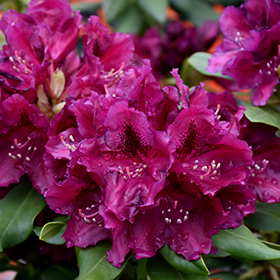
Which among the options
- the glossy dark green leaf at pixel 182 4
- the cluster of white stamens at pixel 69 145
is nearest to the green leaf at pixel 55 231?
the cluster of white stamens at pixel 69 145

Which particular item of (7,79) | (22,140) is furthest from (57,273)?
(7,79)

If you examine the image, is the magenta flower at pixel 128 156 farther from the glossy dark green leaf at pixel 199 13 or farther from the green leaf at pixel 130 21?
the glossy dark green leaf at pixel 199 13

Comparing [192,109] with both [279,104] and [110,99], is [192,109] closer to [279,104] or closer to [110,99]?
[110,99]

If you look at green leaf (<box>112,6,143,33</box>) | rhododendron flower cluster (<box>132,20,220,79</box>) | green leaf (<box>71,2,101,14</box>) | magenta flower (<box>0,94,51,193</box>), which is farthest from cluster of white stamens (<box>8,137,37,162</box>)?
green leaf (<box>71,2,101,14</box>)

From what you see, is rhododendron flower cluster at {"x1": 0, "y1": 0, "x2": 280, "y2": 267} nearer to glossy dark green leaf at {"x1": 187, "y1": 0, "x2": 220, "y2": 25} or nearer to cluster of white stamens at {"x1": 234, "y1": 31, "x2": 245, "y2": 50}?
cluster of white stamens at {"x1": 234, "y1": 31, "x2": 245, "y2": 50}

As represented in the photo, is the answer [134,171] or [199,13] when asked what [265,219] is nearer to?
[134,171]

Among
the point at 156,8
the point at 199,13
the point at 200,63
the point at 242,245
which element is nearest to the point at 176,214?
the point at 242,245
